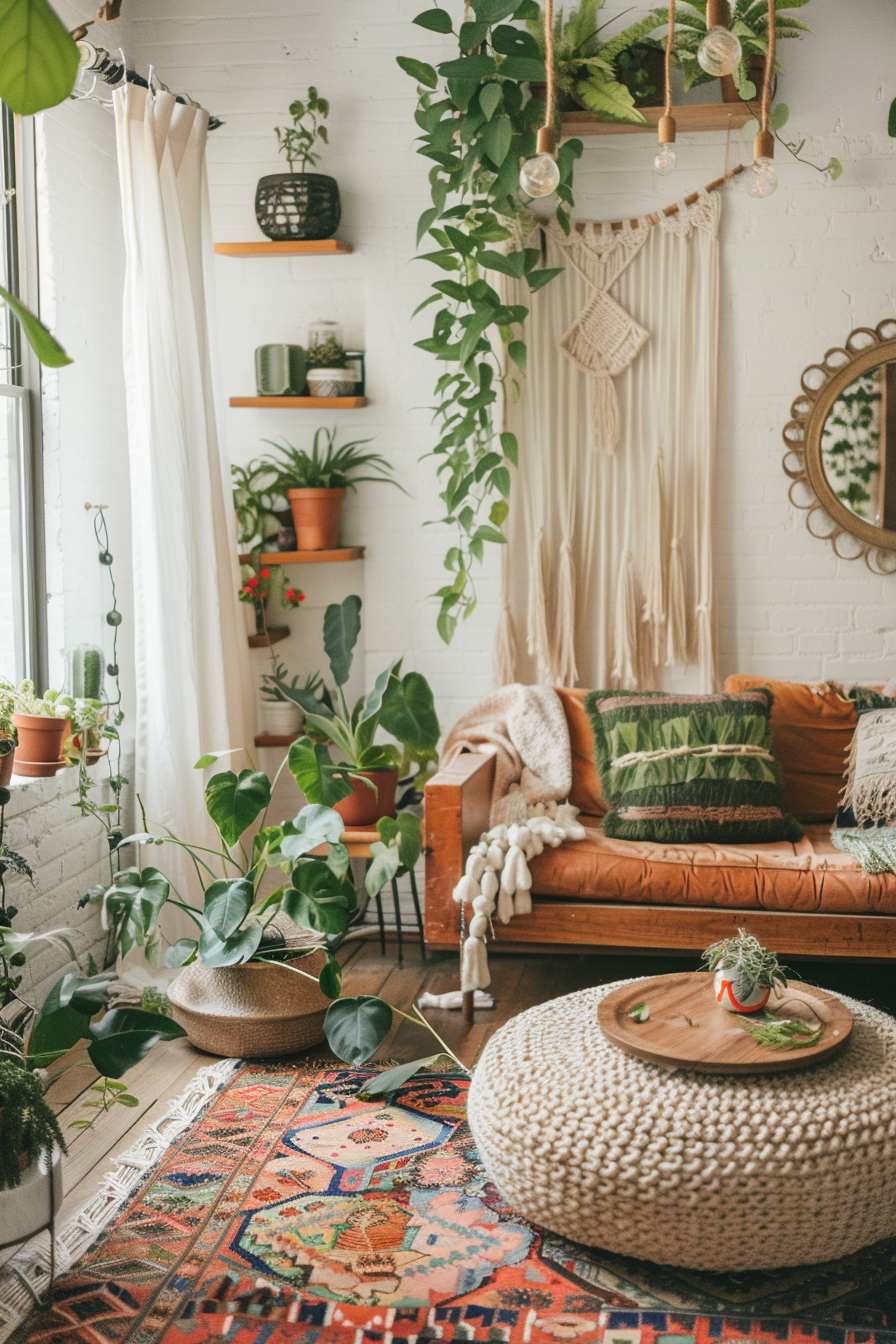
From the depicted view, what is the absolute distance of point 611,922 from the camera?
2.99m

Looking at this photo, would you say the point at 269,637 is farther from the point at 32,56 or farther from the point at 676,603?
the point at 32,56

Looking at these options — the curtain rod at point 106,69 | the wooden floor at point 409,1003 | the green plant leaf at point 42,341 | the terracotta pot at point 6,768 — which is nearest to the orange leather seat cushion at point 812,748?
the wooden floor at point 409,1003

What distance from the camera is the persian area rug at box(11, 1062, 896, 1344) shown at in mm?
1867

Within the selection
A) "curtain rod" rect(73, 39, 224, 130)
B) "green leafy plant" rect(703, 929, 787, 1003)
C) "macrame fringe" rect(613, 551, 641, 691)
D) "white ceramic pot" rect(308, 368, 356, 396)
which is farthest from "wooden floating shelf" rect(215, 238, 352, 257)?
"green leafy plant" rect(703, 929, 787, 1003)

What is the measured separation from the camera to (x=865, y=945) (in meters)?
2.89

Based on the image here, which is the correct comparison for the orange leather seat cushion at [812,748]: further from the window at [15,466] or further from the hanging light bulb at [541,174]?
the window at [15,466]

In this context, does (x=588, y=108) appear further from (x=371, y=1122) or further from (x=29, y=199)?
(x=371, y=1122)

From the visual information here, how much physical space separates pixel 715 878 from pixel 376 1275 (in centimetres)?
132

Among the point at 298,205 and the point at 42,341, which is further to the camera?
the point at 298,205

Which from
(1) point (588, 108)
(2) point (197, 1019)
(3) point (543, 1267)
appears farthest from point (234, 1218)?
(1) point (588, 108)

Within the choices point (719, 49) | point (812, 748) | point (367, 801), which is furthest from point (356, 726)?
point (719, 49)

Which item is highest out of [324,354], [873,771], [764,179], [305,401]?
[764,179]

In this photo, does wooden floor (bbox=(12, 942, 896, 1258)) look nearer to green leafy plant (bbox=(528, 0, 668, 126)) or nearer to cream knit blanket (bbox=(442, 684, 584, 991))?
cream knit blanket (bbox=(442, 684, 584, 991))

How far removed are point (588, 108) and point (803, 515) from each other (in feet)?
4.44
